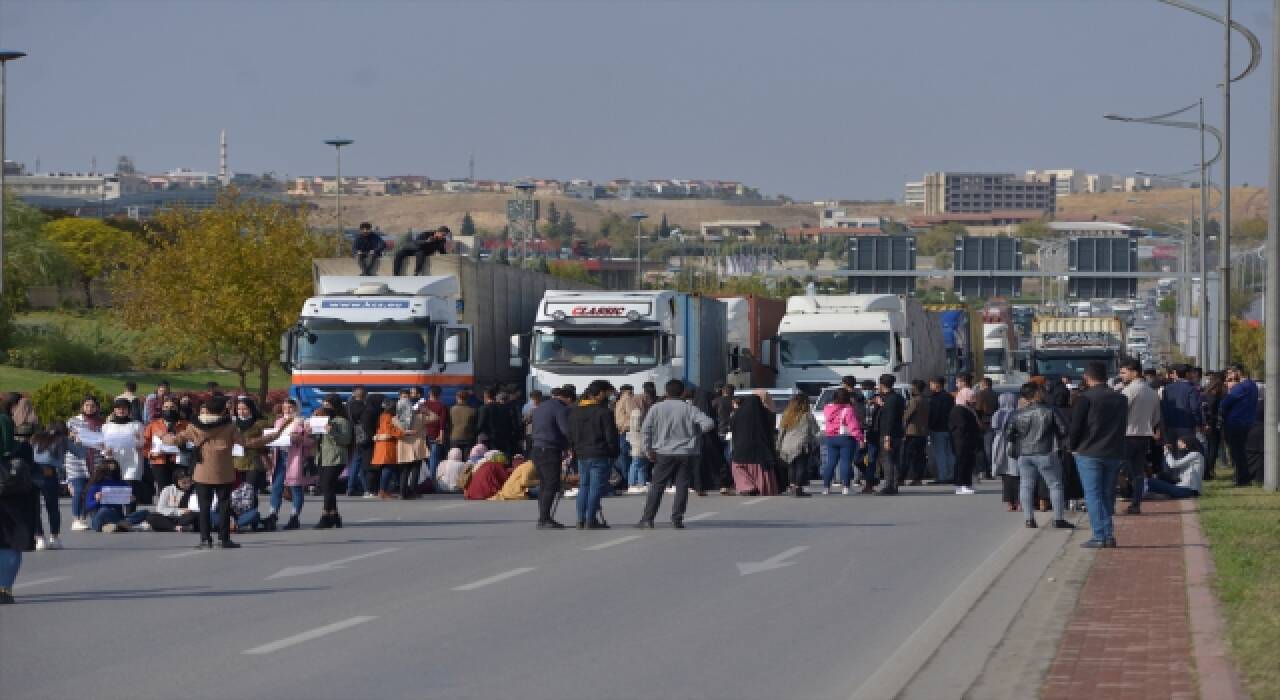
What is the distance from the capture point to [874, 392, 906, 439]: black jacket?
27.9 meters

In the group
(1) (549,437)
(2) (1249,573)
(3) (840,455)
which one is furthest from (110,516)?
(2) (1249,573)

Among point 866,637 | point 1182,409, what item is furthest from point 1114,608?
point 1182,409

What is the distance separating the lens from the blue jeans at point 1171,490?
2475 centimetres

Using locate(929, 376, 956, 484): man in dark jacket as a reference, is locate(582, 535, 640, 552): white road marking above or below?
below

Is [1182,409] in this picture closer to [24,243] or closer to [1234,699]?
[1234,699]

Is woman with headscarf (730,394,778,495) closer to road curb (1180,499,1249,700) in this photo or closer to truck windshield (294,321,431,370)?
truck windshield (294,321,431,370)

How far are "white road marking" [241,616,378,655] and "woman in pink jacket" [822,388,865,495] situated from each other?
14889 millimetres

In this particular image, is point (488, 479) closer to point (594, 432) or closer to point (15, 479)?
point (594, 432)

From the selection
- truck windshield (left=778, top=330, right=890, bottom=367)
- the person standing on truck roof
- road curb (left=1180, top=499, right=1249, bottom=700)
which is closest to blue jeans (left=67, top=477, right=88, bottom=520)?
road curb (left=1180, top=499, right=1249, bottom=700)

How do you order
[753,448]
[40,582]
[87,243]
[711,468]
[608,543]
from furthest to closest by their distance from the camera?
[87,243] < [711,468] < [753,448] < [608,543] < [40,582]

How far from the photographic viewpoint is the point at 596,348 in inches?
1372

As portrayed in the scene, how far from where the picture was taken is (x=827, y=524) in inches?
885

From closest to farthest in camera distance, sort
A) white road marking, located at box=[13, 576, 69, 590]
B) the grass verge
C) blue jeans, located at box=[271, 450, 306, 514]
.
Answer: the grass verge, white road marking, located at box=[13, 576, 69, 590], blue jeans, located at box=[271, 450, 306, 514]

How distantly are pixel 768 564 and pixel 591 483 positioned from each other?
4084 mm
